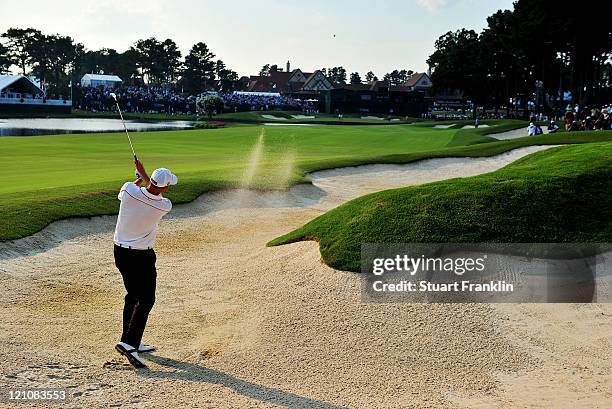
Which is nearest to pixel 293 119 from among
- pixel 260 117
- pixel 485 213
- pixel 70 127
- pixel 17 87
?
pixel 260 117

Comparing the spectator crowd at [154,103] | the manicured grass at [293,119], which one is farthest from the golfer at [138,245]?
the spectator crowd at [154,103]

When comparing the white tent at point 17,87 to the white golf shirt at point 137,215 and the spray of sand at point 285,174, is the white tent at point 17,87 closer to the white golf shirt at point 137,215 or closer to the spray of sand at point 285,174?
the spray of sand at point 285,174

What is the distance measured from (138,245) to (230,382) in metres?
2.33

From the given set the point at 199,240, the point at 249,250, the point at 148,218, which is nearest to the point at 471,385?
the point at 148,218

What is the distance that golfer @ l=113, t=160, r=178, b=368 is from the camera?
8.89 metres

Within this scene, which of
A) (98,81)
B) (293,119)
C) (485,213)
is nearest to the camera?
(485,213)

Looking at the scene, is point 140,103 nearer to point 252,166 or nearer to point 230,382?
point 252,166

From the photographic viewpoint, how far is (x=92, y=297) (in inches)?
461

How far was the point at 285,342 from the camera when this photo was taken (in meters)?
9.23

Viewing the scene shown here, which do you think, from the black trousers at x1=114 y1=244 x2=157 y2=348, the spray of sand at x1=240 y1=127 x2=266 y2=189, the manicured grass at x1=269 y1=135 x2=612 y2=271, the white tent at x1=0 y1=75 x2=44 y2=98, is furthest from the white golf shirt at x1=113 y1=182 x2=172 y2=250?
the white tent at x1=0 y1=75 x2=44 y2=98

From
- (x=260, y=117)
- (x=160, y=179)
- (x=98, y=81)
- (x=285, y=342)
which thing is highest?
(x=98, y=81)

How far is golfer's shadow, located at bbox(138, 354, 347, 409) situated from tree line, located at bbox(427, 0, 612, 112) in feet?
189

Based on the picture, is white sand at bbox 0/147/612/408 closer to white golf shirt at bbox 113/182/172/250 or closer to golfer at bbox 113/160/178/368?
golfer at bbox 113/160/178/368

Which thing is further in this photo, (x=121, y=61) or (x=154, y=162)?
(x=121, y=61)
